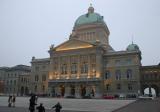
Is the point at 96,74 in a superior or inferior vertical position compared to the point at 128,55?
inferior

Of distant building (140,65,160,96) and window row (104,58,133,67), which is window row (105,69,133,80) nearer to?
window row (104,58,133,67)

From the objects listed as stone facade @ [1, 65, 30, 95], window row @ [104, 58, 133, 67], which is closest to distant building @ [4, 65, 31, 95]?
stone facade @ [1, 65, 30, 95]

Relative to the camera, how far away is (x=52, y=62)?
84.6 metres

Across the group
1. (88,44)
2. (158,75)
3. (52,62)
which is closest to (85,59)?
(88,44)

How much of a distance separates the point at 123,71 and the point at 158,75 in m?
11.4

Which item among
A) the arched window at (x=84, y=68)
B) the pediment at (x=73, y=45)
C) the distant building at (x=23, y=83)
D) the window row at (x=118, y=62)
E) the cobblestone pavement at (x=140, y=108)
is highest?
the pediment at (x=73, y=45)

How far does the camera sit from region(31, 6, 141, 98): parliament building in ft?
241

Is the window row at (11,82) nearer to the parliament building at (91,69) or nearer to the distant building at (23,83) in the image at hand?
the distant building at (23,83)

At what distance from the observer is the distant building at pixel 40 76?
88.8 m

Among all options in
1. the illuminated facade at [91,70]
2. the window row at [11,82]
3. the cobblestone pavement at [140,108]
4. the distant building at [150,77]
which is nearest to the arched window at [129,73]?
the illuminated facade at [91,70]

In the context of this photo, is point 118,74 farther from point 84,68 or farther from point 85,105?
point 85,105

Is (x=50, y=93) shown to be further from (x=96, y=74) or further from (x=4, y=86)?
(x=4, y=86)

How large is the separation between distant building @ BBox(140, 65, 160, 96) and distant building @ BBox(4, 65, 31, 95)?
2324 inches

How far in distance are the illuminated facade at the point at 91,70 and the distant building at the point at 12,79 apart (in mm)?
34620
